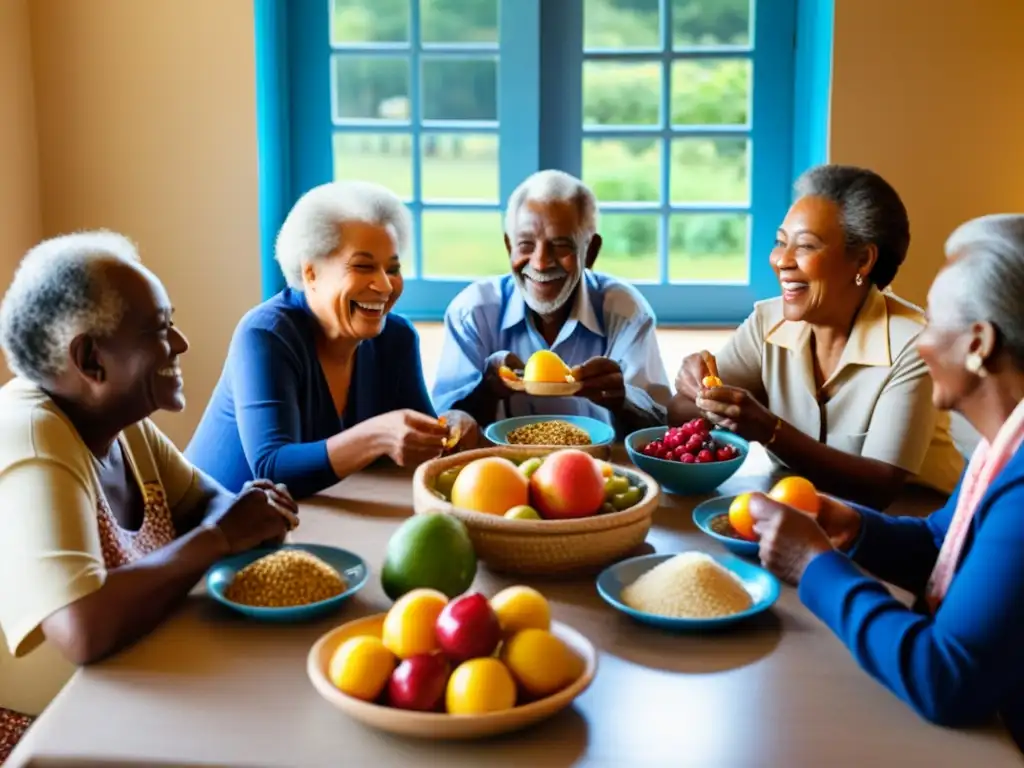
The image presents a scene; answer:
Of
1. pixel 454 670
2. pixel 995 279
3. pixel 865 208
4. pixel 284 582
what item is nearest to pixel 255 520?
pixel 284 582

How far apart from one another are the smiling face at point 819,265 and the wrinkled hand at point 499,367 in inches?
28.3

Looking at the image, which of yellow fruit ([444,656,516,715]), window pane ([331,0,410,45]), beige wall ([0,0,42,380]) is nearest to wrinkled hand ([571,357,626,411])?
yellow fruit ([444,656,516,715])

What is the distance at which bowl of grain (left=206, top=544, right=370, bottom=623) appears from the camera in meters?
1.42

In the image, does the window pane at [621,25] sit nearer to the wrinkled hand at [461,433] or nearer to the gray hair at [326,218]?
the gray hair at [326,218]

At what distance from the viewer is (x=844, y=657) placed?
1.34 meters

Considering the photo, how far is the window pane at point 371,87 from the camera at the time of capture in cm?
366

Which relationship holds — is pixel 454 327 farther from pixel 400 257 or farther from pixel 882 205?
pixel 882 205

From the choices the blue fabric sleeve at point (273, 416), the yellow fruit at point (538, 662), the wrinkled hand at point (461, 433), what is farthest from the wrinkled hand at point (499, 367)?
the yellow fruit at point (538, 662)

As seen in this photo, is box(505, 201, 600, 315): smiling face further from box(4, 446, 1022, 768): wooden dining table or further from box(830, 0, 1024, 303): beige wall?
box(4, 446, 1022, 768): wooden dining table

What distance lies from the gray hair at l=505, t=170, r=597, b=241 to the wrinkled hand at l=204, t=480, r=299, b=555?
4.60 feet

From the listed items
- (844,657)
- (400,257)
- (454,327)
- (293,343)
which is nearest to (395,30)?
(454,327)

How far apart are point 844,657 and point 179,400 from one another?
1014mm

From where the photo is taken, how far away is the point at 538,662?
1164mm

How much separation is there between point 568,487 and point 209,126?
229 cm
